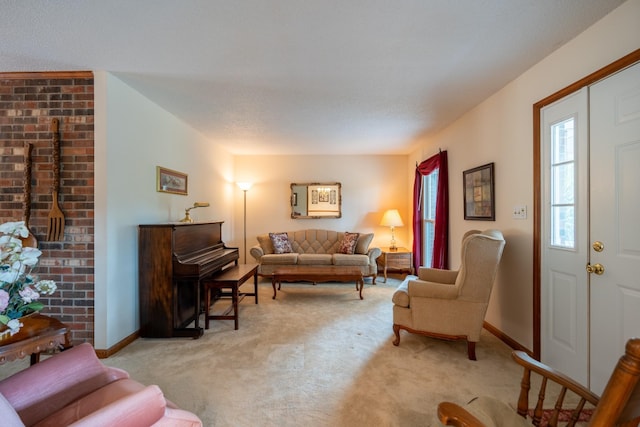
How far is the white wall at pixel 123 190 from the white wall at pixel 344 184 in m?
2.32

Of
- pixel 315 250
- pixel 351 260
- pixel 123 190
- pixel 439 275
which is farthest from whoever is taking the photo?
pixel 315 250

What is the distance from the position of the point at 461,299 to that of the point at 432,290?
241 mm

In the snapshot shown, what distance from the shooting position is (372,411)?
5.69 ft

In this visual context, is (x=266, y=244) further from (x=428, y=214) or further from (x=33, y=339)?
(x=33, y=339)

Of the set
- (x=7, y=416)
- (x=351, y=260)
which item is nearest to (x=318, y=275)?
(x=351, y=260)

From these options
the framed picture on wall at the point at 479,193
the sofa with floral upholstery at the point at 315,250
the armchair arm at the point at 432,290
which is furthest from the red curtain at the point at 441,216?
the armchair arm at the point at 432,290

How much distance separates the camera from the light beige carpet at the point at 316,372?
1736mm

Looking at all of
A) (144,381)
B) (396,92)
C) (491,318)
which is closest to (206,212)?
(144,381)

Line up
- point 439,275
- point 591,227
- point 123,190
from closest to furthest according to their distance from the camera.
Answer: point 591,227
point 123,190
point 439,275

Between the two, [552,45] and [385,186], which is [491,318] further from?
[385,186]

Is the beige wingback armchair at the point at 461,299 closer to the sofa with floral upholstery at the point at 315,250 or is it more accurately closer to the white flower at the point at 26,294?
the sofa with floral upholstery at the point at 315,250

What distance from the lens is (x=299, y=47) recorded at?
203 centimetres

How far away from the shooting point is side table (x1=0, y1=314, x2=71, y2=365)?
4.61ft

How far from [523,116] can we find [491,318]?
2010mm
